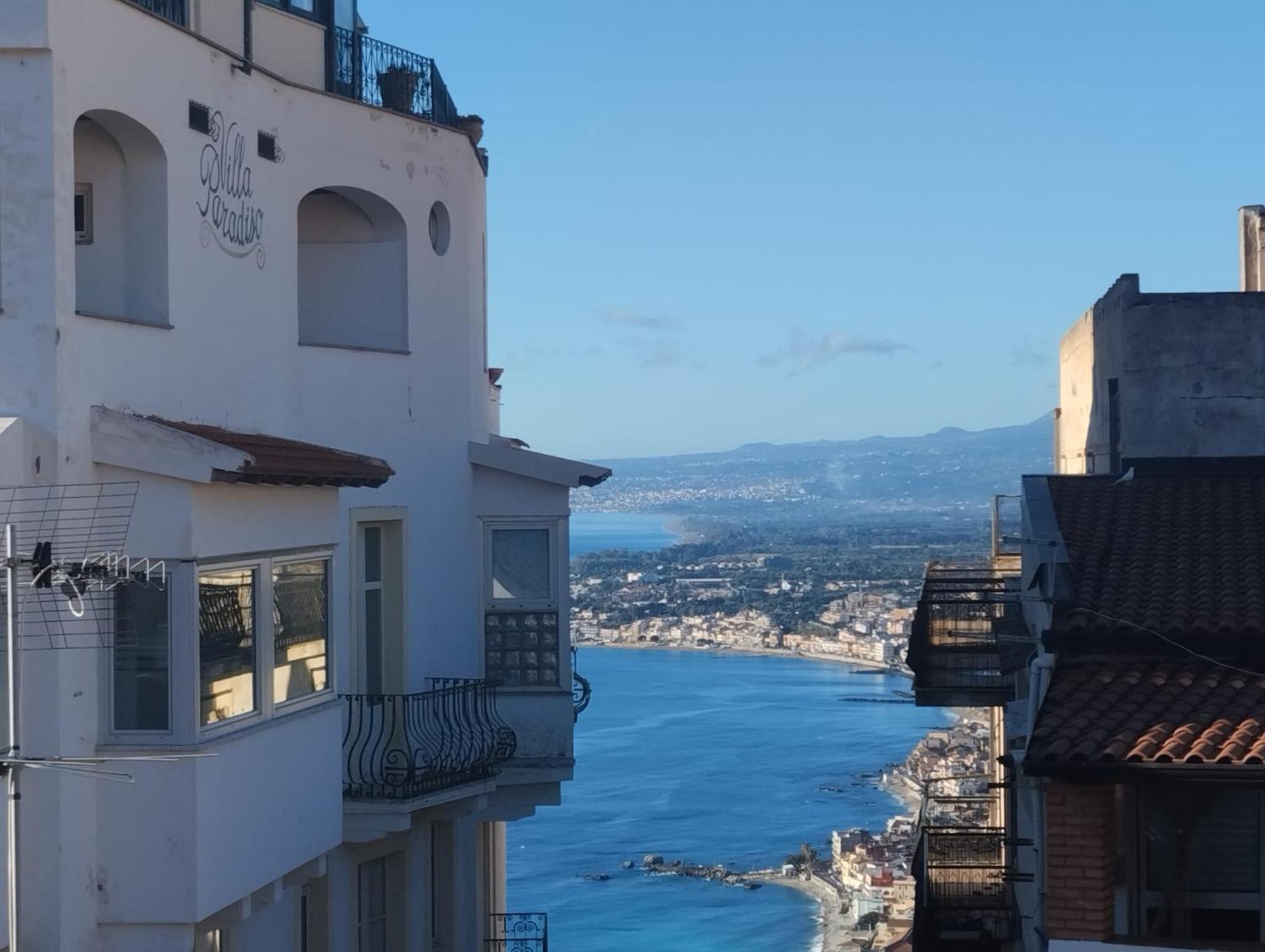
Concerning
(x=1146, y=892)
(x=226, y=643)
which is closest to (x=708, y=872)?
(x=1146, y=892)

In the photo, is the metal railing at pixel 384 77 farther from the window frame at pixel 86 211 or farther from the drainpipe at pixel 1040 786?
the drainpipe at pixel 1040 786

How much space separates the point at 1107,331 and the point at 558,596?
7.03 meters

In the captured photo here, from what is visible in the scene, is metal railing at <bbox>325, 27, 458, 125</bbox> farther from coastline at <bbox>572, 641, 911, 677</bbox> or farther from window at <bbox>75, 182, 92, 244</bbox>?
coastline at <bbox>572, 641, 911, 677</bbox>

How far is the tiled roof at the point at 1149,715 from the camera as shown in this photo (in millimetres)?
10570

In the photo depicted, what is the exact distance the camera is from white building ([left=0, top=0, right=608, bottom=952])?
10.9 m

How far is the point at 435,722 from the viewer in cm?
1589

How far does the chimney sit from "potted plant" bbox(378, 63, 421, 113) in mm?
11507

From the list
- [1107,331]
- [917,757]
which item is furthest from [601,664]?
[1107,331]

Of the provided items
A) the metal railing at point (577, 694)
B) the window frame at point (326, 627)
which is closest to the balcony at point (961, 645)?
the metal railing at point (577, 694)

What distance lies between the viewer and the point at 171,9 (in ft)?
43.7

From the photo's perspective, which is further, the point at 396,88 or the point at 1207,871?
the point at 396,88

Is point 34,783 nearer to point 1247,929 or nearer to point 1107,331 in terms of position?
point 1247,929

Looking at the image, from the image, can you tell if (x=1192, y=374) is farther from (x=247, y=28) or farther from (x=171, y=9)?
(x=171, y=9)

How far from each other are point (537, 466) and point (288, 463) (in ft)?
16.4
